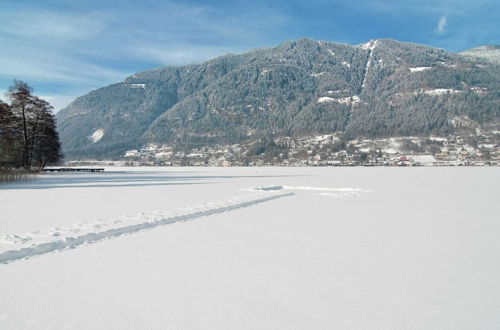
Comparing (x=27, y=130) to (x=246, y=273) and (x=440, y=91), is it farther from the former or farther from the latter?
(x=440, y=91)

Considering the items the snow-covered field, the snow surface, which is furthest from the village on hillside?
the snow-covered field

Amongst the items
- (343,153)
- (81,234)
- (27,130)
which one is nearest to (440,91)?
(343,153)

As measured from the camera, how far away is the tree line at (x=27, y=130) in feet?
109

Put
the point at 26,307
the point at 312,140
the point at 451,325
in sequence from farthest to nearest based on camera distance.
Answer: the point at 312,140, the point at 26,307, the point at 451,325

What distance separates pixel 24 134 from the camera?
3809 cm

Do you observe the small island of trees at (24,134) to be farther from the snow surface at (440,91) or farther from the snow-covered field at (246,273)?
the snow surface at (440,91)

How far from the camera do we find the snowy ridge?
6562 mm

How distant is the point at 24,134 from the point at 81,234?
37.8 metres

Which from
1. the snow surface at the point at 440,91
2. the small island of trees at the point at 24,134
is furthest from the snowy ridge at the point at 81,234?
the snow surface at the point at 440,91

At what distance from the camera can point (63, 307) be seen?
4.10 m

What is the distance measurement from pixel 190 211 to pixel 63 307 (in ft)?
25.3

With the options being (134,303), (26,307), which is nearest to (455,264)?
(134,303)

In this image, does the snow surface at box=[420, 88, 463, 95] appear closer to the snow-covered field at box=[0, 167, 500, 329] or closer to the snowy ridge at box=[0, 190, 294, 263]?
the snow-covered field at box=[0, 167, 500, 329]

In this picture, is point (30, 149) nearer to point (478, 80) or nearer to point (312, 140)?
point (312, 140)
